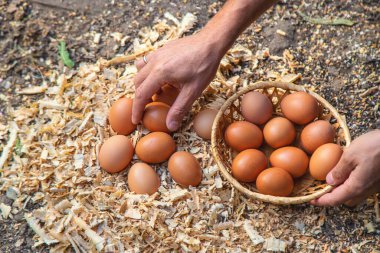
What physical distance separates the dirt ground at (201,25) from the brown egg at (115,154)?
565mm

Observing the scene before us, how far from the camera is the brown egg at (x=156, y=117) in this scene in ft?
7.00

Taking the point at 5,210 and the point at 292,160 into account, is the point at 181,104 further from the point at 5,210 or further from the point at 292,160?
the point at 5,210

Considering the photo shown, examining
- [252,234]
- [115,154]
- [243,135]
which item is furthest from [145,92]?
[252,234]

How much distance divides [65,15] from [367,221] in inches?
71.7

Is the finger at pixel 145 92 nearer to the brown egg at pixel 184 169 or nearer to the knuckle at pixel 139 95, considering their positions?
the knuckle at pixel 139 95

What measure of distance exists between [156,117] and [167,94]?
12 cm

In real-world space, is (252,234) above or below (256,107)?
below

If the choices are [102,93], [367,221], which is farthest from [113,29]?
[367,221]

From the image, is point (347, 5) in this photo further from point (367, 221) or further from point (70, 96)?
point (70, 96)

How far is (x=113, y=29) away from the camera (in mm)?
2701

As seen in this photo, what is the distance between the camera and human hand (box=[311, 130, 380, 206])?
1.83 m

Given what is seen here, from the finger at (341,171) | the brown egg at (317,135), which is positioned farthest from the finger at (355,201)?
the brown egg at (317,135)

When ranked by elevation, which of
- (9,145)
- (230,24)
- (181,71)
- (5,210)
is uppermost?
(230,24)

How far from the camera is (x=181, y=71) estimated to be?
6.53 feet
